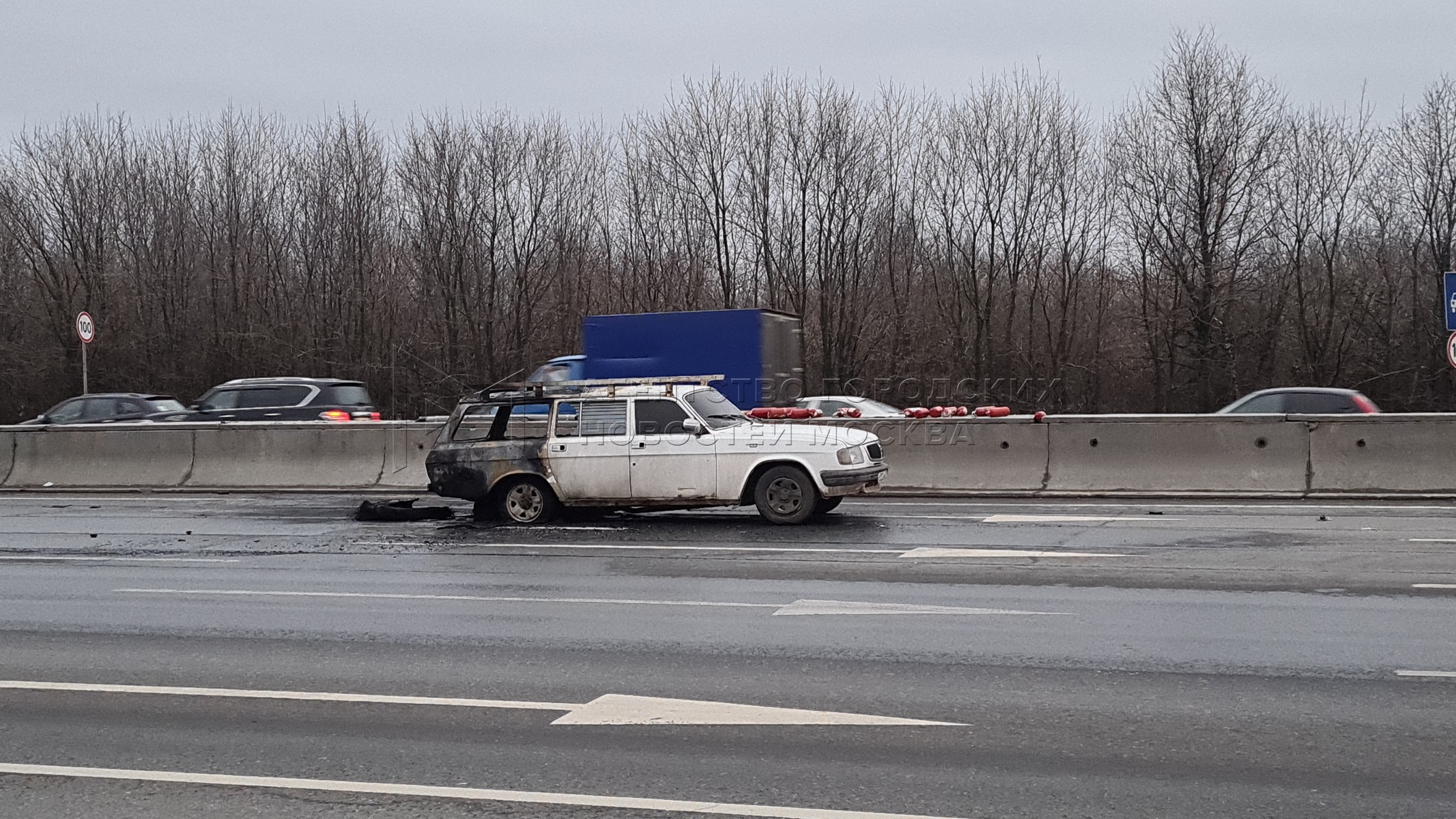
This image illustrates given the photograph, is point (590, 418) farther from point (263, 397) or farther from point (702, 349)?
point (263, 397)

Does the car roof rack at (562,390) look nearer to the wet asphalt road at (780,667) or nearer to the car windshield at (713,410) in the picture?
the car windshield at (713,410)

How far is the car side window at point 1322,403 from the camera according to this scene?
800 inches

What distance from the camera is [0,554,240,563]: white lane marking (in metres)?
13.2

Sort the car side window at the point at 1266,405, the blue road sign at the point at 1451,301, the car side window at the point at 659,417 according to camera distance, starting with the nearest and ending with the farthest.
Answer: the car side window at the point at 659,417 < the blue road sign at the point at 1451,301 < the car side window at the point at 1266,405

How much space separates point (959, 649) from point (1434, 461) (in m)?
11.7

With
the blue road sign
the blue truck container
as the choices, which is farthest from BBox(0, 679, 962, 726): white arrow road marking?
the blue road sign

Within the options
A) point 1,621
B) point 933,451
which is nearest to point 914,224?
point 933,451

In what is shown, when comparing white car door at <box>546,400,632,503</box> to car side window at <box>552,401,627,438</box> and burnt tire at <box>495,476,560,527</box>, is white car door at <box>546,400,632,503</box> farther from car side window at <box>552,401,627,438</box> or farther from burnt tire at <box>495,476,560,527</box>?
burnt tire at <box>495,476,560,527</box>

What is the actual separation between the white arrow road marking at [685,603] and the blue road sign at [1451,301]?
1181 centimetres

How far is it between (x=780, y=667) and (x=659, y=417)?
760cm

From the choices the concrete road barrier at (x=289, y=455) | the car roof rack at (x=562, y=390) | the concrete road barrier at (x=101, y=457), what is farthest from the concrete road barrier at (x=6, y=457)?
the car roof rack at (x=562, y=390)

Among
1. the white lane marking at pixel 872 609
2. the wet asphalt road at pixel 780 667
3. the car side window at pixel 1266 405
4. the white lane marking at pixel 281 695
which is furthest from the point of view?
the car side window at pixel 1266 405

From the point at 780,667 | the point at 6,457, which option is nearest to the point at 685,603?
the point at 780,667

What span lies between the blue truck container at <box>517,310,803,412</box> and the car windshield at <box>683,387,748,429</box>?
4.30 metres
